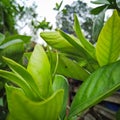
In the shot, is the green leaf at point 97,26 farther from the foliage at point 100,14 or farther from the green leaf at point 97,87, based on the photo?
the green leaf at point 97,87

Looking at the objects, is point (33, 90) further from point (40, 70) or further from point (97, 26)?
point (97, 26)

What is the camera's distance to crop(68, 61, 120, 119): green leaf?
1.58 ft

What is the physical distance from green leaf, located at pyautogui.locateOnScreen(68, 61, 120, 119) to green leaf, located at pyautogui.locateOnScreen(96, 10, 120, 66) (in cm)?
4

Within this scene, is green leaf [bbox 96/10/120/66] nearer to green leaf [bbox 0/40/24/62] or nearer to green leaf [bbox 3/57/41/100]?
green leaf [bbox 3/57/41/100]

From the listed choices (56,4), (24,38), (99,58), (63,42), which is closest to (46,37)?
(63,42)

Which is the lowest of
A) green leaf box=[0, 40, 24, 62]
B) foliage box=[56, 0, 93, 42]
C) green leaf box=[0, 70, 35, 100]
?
foliage box=[56, 0, 93, 42]

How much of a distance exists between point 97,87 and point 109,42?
3.7 inches

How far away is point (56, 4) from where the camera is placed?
1.57 metres

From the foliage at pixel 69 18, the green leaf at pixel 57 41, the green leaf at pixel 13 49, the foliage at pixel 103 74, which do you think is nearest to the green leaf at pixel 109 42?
the foliage at pixel 103 74

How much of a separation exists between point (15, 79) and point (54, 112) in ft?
0.29

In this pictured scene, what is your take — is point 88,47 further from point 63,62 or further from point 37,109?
point 37,109

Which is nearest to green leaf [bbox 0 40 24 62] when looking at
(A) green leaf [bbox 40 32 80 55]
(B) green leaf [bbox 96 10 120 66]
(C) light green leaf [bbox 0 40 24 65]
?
(C) light green leaf [bbox 0 40 24 65]

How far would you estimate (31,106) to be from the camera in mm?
420

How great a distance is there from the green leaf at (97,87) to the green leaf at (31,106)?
2.5 inches
